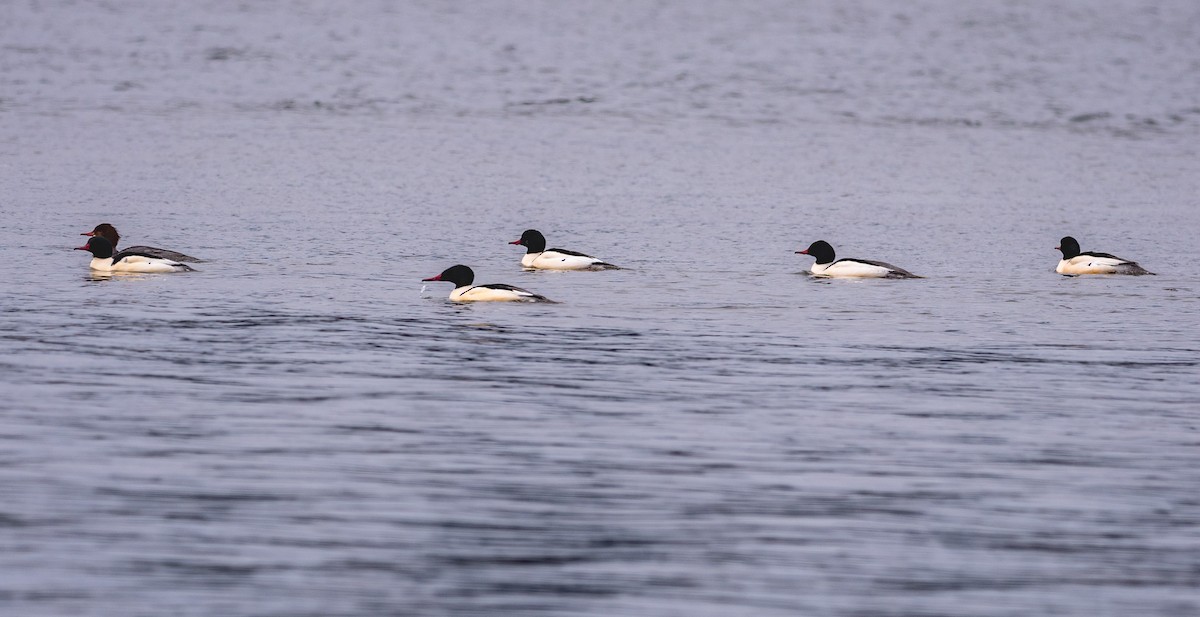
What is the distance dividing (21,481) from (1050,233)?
68.4 ft

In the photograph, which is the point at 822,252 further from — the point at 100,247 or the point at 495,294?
the point at 100,247

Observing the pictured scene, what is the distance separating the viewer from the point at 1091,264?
2186 cm

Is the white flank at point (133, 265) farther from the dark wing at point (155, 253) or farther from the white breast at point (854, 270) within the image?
the white breast at point (854, 270)

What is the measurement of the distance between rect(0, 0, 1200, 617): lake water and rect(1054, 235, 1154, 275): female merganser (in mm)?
288

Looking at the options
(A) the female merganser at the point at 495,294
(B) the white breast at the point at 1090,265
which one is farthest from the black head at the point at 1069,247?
(A) the female merganser at the point at 495,294

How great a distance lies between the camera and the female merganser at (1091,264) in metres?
21.7

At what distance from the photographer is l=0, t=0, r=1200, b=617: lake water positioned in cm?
877

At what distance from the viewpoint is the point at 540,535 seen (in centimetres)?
926

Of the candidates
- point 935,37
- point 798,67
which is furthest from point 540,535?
point 935,37

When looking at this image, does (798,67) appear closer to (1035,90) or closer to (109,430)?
(1035,90)

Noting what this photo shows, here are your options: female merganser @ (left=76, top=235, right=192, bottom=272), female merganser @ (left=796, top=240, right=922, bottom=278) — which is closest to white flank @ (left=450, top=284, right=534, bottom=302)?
female merganser @ (left=76, top=235, right=192, bottom=272)

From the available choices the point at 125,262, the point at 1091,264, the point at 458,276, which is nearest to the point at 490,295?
the point at 458,276

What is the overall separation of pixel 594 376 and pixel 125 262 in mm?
8447

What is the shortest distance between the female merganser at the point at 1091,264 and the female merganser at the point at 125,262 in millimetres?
11465
